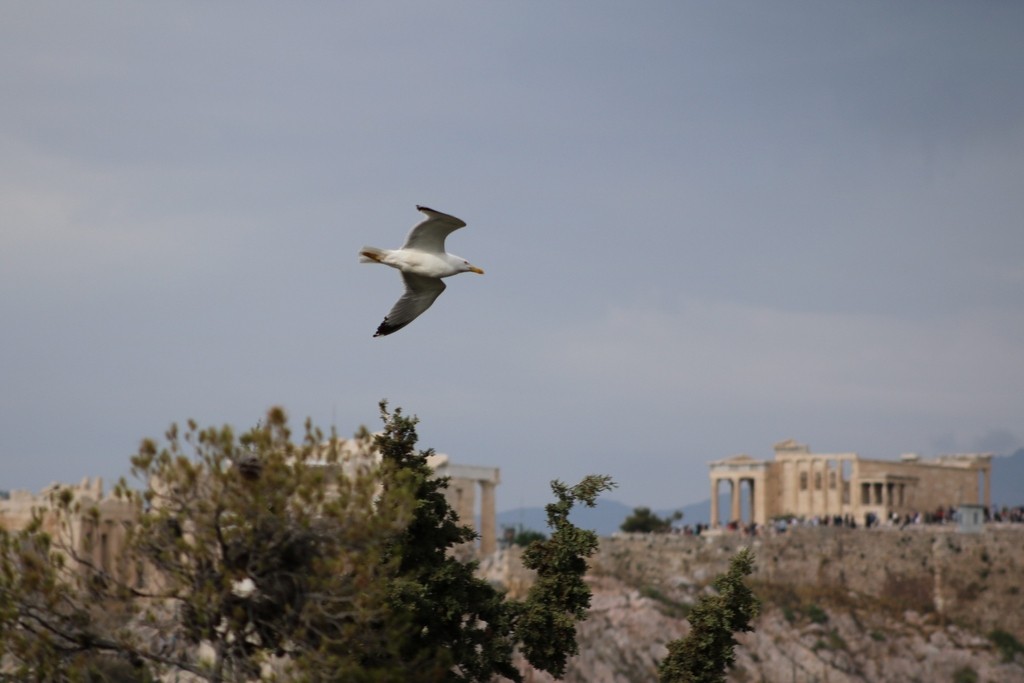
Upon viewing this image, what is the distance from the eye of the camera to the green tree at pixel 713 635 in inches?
1091

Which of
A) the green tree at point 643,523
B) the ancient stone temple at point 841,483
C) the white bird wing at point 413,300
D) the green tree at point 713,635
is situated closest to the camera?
the white bird wing at point 413,300

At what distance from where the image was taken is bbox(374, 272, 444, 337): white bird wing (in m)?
22.8

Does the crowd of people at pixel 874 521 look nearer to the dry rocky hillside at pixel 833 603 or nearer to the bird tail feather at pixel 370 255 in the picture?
the dry rocky hillside at pixel 833 603

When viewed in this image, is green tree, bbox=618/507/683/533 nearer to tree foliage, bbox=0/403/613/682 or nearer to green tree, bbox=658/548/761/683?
green tree, bbox=658/548/761/683

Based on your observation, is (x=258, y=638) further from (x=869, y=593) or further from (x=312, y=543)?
(x=869, y=593)

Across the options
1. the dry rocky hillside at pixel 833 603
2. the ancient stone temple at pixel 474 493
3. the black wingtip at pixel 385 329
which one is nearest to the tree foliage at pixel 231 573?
the black wingtip at pixel 385 329

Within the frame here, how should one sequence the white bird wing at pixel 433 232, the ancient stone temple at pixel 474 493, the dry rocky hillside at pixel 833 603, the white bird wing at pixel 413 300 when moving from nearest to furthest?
the white bird wing at pixel 433 232, the white bird wing at pixel 413 300, the dry rocky hillside at pixel 833 603, the ancient stone temple at pixel 474 493

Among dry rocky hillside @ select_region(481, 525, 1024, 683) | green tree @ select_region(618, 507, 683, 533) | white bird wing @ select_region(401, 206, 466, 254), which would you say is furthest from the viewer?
green tree @ select_region(618, 507, 683, 533)

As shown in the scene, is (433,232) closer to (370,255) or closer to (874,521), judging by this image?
(370,255)

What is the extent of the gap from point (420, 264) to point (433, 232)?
20.0 inches

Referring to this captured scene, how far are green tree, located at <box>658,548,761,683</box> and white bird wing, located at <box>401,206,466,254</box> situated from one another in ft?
30.7

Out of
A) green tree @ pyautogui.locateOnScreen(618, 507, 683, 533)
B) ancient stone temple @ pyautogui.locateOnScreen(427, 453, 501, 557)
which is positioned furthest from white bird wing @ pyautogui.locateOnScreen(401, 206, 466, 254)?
green tree @ pyautogui.locateOnScreen(618, 507, 683, 533)

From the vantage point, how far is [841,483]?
84.2 m

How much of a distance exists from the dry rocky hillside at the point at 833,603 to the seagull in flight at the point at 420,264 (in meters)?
29.9
